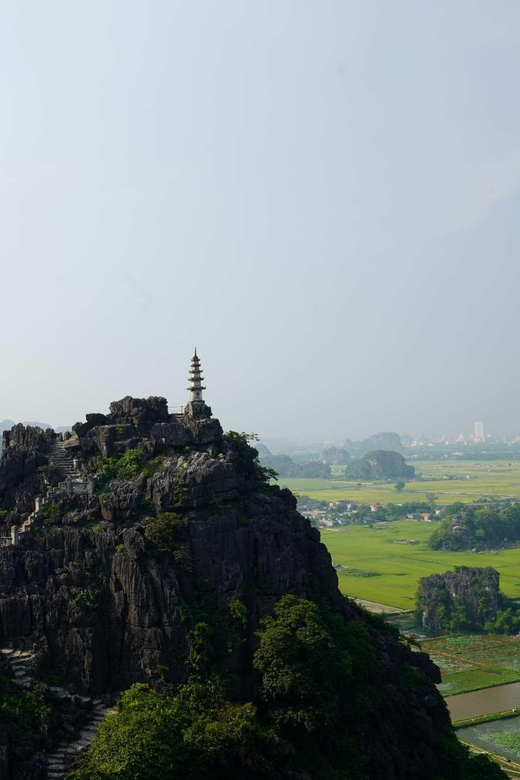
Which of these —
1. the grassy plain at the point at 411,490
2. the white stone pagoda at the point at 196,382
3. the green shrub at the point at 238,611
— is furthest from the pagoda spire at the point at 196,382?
the grassy plain at the point at 411,490

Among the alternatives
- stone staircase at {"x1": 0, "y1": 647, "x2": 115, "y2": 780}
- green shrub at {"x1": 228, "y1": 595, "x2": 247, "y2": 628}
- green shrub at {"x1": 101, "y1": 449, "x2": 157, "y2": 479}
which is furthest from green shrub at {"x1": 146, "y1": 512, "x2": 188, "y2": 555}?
stone staircase at {"x1": 0, "y1": 647, "x2": 115, "y2": 780}

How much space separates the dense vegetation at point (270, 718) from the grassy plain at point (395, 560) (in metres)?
42.2

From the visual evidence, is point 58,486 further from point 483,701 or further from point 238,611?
point 483,701

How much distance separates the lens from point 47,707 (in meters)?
26.1

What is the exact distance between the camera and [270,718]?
2797 cm

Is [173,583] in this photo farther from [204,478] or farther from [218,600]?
[204,478]

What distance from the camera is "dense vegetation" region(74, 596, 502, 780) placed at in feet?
79.9

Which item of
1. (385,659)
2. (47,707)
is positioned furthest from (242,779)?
(385,659)

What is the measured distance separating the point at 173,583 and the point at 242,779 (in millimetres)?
6601

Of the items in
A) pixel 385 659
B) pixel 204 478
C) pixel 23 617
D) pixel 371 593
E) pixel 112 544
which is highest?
pixel 204 478

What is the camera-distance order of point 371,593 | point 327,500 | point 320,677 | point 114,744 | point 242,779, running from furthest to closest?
point 327,500, point 371,593, point 320,677, point 242,779, point 114,744

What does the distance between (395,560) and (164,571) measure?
223 ft

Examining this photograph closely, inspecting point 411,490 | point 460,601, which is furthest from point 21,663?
point 411,490

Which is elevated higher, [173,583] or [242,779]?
[173,583]
